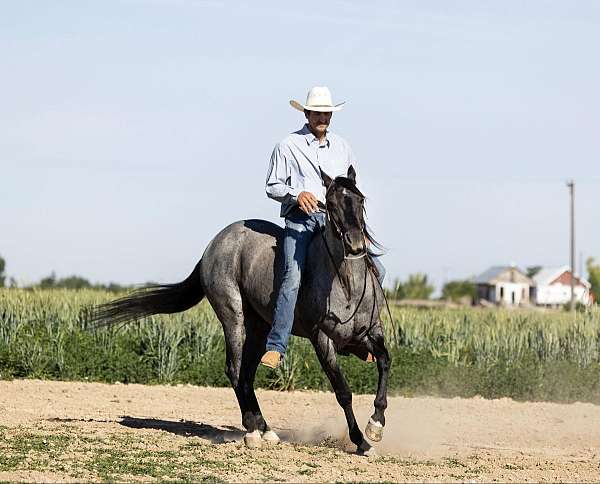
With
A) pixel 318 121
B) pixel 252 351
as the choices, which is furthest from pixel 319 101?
pixel 252 351

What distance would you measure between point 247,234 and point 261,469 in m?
2.74

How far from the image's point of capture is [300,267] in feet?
31.7

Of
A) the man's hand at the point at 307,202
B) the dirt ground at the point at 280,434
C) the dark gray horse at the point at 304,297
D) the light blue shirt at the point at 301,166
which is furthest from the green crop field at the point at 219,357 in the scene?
the man's hand at the point at 307,202

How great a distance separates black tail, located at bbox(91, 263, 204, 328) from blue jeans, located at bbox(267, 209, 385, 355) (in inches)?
78.7

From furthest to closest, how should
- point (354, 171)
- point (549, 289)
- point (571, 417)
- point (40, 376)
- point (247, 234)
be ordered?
point (549, 289), point (40, 376), point (571, 417), point (247, 234), point (354, 171)

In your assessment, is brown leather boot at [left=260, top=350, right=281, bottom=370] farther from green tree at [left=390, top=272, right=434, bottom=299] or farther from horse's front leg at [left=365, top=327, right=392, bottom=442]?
green tree at [left=390, top=272, right=434, bottom=299]

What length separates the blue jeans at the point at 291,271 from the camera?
9.58 m

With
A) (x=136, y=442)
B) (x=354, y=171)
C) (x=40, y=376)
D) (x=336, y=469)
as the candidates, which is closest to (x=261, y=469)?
(x=336, y=469)

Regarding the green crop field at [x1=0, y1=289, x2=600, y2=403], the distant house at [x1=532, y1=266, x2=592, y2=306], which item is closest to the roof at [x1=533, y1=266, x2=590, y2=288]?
the distant house at [x1=532, y1=266, x2=592, y2=306]

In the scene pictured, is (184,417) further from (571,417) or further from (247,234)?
(571,417)

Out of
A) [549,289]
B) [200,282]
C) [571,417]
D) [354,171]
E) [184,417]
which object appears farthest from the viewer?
[549,289]

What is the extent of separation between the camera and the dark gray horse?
9.24 meters

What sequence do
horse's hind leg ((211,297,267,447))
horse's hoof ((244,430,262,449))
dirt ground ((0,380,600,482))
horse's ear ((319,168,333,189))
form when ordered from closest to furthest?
dirt ground ((0,380,600,482)) → horse's ear ((319,168,333,189)) → horse's hoof ((244,430,262,449)) → horse's hind leg ((211,297,267,447))

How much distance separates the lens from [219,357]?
17.7 m
